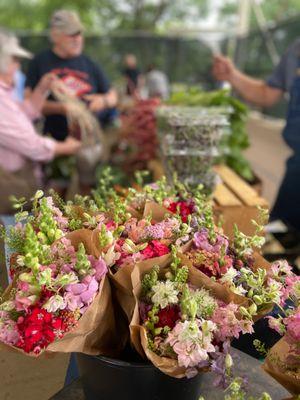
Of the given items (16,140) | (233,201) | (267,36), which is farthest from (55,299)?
(267,36)

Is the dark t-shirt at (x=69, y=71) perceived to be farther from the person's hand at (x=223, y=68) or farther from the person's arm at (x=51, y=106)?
the person's hand at (x=223, y=68)

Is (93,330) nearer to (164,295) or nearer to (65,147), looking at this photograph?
(164,295)

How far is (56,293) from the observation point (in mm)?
804

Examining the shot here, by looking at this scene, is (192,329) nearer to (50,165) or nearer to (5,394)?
(5,394)

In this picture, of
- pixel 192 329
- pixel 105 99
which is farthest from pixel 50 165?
pixel 192 329

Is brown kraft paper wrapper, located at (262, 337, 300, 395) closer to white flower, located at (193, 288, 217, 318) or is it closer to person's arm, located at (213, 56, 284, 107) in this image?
white flower, located at (193, 288, 217, 318)

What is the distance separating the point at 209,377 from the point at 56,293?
439 millimetres

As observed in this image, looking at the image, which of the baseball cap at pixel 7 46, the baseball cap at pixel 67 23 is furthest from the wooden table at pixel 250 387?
the baseball cap at pixel 67 23

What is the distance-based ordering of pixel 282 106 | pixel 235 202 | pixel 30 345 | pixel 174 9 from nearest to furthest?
pixel 30 345, pixel 235 202, pixel 282 106, pixel 174 9

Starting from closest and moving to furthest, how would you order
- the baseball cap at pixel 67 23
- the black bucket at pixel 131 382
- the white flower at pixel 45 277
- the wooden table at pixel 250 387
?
the white flower at pixel 45 277
the black bucket at pixel 131 382
the wooden table at pixel 250 387
the baseball cap at pixel 67 23

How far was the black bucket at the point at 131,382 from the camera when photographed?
868 millimetres

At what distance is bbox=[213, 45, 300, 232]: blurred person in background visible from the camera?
8.23 ft

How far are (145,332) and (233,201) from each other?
4.83ft

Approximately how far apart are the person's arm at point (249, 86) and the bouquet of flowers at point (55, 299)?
240 cm
